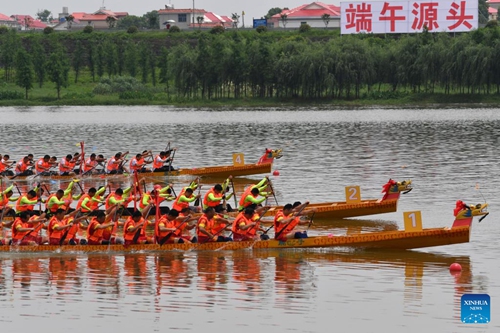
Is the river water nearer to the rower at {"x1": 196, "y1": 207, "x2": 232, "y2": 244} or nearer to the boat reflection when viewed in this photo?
the boat reflection

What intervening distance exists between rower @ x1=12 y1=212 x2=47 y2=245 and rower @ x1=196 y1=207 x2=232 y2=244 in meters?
3.34

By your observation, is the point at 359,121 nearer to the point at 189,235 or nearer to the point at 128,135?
the point at 128,135

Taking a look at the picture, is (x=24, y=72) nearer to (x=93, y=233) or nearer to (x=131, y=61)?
(x=131, y=61)

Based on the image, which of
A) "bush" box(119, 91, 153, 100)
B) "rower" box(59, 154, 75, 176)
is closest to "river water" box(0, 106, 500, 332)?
"rower" box(59, 154, 75, 176)

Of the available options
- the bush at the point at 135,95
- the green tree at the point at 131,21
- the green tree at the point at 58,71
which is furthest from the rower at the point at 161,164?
the green tree at the point at 131,21

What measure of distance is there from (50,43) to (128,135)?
169 feet

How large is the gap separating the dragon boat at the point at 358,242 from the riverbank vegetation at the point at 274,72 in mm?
52848

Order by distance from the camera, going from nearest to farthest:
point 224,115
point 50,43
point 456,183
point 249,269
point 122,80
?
point 249,269 < point 456,183 < point 224,115 < point 122,80 < point 50,43

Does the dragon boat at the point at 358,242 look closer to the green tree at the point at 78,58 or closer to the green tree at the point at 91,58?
the green tree at the point at 91,58

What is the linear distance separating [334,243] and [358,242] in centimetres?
48

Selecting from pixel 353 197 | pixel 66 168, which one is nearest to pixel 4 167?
pixel 66 168

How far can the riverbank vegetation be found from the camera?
240 feet

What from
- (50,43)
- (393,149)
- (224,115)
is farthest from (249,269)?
(50,43)

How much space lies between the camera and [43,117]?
7075cm
